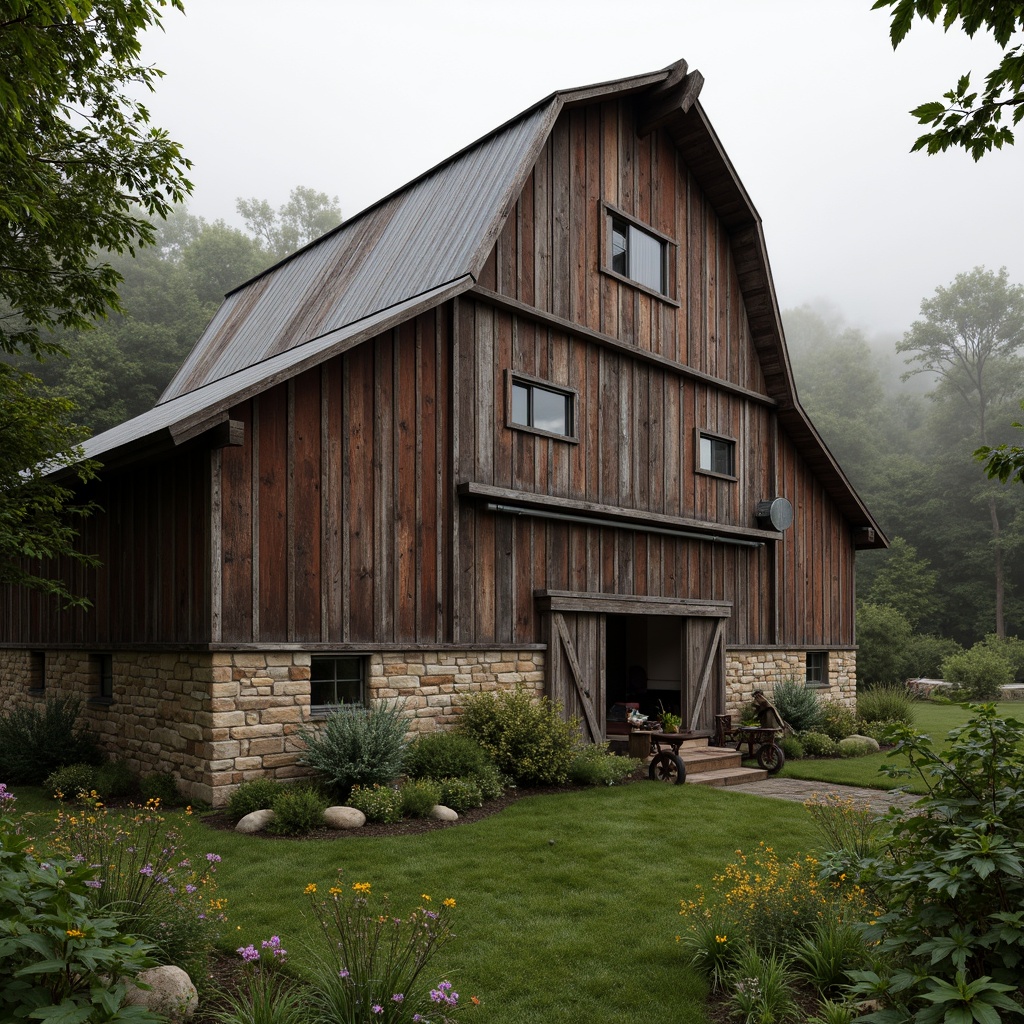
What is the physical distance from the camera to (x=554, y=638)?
12.6m

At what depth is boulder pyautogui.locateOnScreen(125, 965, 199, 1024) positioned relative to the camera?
4.34 metres

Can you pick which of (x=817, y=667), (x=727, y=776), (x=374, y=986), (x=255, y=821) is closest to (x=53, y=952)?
(x=374, y=986)

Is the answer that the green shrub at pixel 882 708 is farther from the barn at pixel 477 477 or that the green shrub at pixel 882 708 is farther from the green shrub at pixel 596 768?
the green shrub at pixel 596 768

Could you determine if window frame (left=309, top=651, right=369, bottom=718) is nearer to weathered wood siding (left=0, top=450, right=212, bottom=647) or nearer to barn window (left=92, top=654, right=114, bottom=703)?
weathered wood siding (left=0, top=450, right=212, bottom=647)

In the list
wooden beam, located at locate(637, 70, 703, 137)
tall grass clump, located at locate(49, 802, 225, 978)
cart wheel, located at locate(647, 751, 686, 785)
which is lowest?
cart wheel, located at locate(647, 751, 686, 785)

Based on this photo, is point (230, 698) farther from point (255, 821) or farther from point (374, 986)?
point (374, 986)

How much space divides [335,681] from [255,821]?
218cm

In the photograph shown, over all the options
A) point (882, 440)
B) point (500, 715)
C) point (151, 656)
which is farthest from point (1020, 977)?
point (882, 440)

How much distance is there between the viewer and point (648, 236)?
14953 millimetres

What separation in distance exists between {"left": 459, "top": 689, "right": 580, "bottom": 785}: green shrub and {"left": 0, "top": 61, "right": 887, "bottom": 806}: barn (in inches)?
15.1

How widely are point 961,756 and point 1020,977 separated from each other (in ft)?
3.01

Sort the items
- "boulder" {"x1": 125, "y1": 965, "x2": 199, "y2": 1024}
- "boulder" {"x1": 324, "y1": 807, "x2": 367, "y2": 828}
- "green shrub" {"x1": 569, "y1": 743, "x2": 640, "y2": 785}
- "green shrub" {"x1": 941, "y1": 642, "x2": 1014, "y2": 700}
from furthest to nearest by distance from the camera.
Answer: "green shrub" {"x1": 941, "y1": 642, "x2": 1014, "y2": 700}, "green shrub" {"x1": 569, "y1": 743, "x2": 640, "y2": 785}, "boulder" {"x1": 324, "y1": 807, "x2": 367, "y2": 828}, "boulder" {"x1": 125, "y1": 965, "x2": 199, "y2": 1024}

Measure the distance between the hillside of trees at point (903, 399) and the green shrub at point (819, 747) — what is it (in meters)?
14.3

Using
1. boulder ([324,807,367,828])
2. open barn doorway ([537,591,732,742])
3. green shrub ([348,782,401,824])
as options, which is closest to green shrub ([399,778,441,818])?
green shrub ([348,782,401,824])
